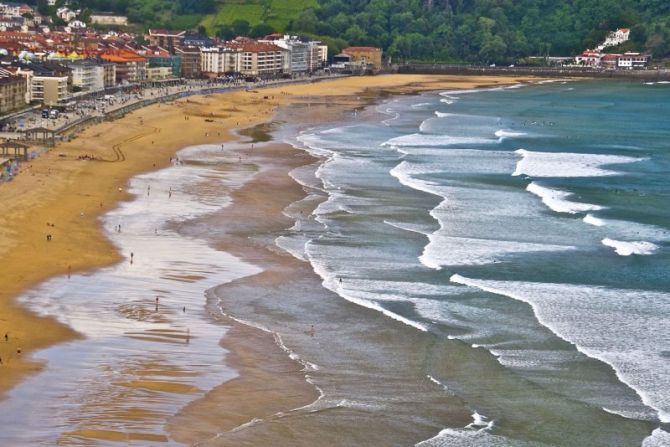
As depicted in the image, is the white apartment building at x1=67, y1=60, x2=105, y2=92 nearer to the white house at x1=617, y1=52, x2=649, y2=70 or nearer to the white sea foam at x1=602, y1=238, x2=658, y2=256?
the white sea foam at x1=602, y1=238, x2=658, y2=256

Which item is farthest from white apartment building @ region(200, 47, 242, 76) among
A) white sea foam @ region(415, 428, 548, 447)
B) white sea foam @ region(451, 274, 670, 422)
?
white sea foam @ region(415, 428, 548, 447)

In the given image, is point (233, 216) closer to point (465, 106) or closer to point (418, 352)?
point (418, 352)

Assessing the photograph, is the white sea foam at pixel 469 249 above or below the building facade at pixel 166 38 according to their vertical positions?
below

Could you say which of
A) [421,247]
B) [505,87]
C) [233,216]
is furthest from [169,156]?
[505,87]

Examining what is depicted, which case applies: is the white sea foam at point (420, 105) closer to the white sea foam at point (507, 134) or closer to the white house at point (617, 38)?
the white sea foam at point (507, 134)

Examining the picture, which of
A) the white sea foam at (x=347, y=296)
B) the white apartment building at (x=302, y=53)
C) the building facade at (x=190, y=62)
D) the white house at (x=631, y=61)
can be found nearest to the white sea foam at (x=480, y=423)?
the white sea foam at (x=347, y=296)
